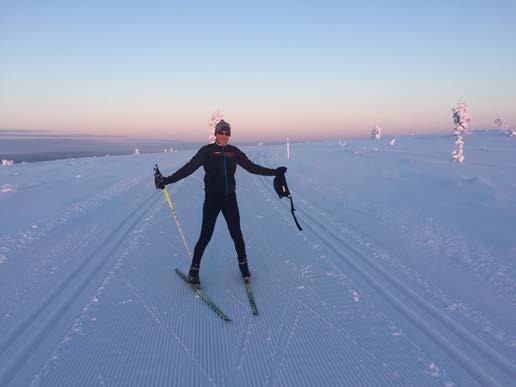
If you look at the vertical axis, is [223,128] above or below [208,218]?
above

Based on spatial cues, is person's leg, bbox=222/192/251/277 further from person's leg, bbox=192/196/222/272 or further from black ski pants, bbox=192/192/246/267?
person's leg, bbox=192/196/222/272

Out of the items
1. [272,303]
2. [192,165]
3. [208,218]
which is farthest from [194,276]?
[192,165]

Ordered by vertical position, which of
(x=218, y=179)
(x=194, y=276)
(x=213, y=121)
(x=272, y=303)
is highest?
(x=213, y=121)

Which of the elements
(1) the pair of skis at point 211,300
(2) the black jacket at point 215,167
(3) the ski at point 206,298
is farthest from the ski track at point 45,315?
(2) the black jacket at point 215,167

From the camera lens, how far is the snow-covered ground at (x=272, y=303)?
10.7 feet

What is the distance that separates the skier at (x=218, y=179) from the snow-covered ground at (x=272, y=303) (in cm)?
67

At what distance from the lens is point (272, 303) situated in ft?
14.8

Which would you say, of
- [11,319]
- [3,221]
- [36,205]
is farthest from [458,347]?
[36,205]

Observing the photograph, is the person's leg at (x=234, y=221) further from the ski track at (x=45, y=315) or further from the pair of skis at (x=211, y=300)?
the ski track at (x=45, y=315)

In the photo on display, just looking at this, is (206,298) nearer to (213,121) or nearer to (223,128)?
(223,128)

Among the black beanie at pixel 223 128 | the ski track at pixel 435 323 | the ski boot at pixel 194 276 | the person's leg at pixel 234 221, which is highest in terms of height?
the black beanie at pixel 223 128

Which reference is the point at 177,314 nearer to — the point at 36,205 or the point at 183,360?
the point at 183,360

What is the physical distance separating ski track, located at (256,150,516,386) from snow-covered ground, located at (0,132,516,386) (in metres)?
0.02

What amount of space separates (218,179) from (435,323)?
3.17 meters
